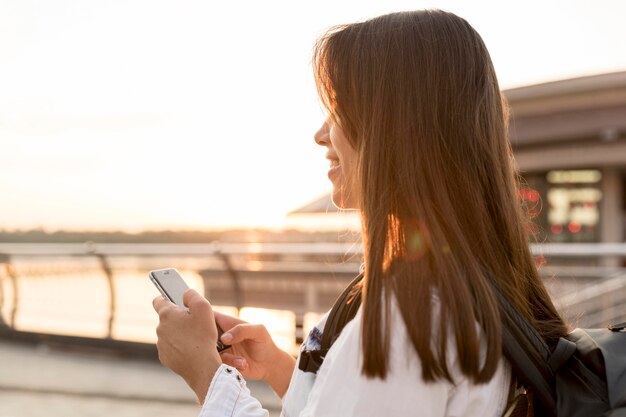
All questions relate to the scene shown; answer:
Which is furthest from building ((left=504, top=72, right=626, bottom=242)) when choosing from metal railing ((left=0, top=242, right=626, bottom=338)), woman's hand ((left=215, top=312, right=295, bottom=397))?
woman's hand ((left=215, top=312, right=295, bottom=397))

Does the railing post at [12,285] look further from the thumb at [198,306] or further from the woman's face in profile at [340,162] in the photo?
the woman's face in profile at [340,162]

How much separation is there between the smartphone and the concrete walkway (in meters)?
3.69

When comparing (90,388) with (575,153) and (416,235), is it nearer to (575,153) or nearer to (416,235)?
(416,235)

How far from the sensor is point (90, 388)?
632 centimetres

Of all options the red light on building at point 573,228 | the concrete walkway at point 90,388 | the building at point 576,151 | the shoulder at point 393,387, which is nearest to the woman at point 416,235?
the shoulder at point 393,387

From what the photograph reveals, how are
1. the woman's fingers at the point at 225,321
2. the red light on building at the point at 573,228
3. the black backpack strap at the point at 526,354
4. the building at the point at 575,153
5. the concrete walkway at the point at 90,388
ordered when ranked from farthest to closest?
the red light on building at the point at 573,228
the building at the point at 575,153
the concrete walkway at the point at 90,388
the woman's fingers at the point at 225,321
the black backpack strap at the point at 526,354

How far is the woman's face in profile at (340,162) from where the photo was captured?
4.91 feet

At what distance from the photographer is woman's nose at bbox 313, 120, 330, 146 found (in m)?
1.67

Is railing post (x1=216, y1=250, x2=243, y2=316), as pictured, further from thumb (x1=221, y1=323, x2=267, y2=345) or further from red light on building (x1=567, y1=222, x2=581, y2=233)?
red light on building (x1=567, y1=222, x2=581, y2=233)

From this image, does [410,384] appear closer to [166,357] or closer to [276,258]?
[166,357]

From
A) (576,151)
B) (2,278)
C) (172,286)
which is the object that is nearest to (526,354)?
(172,286)

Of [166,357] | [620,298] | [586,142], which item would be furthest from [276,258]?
[586,142]

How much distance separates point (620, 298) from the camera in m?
8.13

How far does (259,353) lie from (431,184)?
92 cm
